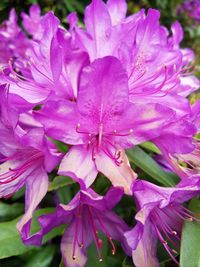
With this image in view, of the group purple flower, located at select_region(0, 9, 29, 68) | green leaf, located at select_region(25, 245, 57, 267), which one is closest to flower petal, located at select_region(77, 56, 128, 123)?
green leaf, located at select_region(25, 245, 57, 267)

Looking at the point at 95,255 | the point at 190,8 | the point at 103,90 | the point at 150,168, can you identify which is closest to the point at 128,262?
the point at 95,255

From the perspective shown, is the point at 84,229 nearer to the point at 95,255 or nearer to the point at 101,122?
the point at 95,255

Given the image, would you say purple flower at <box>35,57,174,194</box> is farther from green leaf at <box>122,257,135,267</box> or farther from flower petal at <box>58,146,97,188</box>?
green leaf at <box>122,257,135,267</box>

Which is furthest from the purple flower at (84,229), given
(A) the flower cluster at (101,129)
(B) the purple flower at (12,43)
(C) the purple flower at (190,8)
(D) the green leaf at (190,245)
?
(C) the purple flower at (190,8)

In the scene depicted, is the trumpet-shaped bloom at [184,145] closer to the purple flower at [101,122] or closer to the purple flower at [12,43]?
the purple flower at [101,122]

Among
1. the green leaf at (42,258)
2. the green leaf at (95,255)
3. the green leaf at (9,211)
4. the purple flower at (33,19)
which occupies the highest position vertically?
the purple flower at (33,19)

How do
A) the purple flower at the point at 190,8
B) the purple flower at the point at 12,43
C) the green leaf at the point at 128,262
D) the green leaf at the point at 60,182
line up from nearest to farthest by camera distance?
the green leaf at the point at 128,262, the green leaf at the point at 60,182, the purple flower at the point at 12,43, the purple flower at the point at 190,8

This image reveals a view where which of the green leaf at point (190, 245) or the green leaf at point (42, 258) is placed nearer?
the green leaf at point (190, 245)
